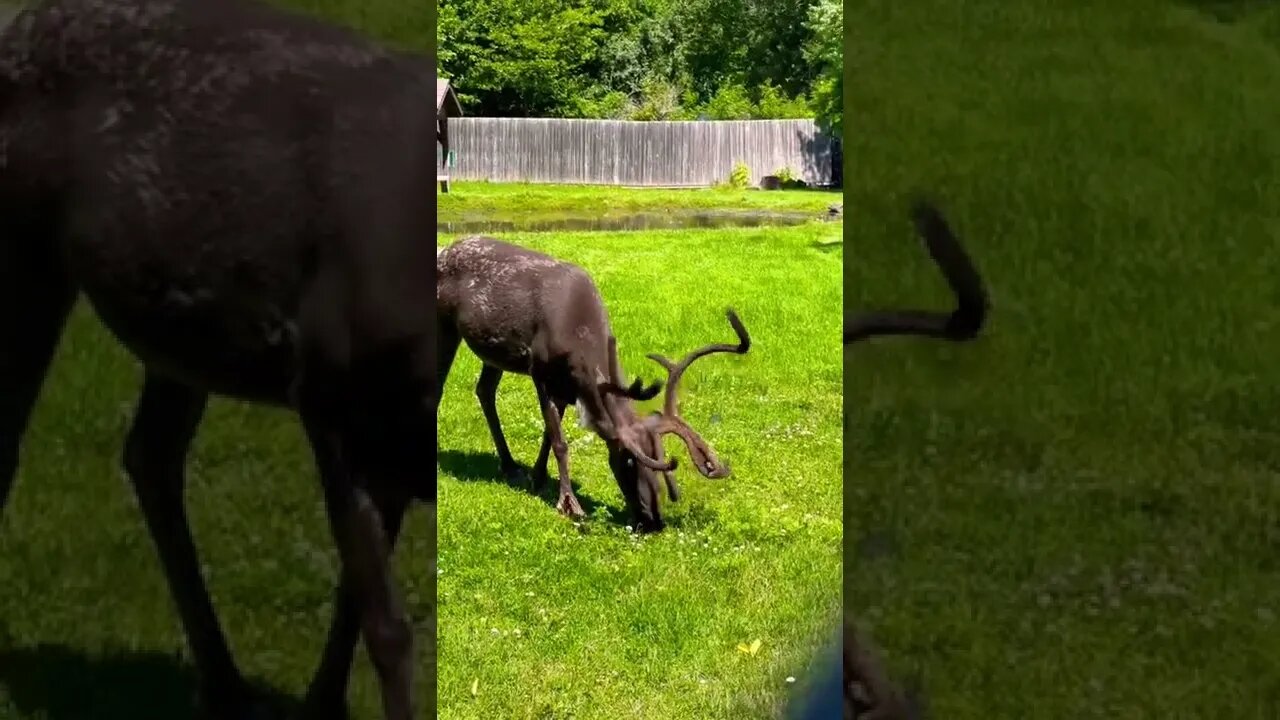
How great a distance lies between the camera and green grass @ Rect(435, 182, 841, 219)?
2.60 m

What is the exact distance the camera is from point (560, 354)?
14.2 ft

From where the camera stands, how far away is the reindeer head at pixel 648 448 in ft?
13.0

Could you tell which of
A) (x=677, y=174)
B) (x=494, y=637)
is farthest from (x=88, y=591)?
(x=677, y=174)

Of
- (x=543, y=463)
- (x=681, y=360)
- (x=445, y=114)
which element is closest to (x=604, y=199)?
(x=445, y=114)

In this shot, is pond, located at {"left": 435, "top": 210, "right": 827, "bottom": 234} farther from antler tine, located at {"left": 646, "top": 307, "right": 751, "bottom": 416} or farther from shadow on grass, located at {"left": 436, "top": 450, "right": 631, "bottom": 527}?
shadow on grass, located at {"left": 436, "top": 450, "right": 631, "bottom": 527}

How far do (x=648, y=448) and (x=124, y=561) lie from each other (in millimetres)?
2465

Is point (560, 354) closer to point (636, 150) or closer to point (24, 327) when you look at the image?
point (636, 150)

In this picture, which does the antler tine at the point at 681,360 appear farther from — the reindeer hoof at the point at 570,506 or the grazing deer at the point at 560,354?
the reindeer hoof at the point at 570,506

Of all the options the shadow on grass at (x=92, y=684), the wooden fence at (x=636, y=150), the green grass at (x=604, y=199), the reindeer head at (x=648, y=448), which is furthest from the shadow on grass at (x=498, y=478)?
the shadow on grass at (x=92, y=684)

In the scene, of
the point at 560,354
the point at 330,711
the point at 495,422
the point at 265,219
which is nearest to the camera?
the point at 265,219

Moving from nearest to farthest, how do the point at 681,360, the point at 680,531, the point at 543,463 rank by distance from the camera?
1. the point at 680,531
2. the point at 681,360
3. the point at 543,463

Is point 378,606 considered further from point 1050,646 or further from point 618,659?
point 1050,646

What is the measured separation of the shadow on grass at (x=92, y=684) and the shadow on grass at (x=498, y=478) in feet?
7.75

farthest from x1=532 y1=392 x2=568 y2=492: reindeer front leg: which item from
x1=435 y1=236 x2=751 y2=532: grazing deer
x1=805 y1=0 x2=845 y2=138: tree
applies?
x1=805 y1=0 x2=845 y2=138: tree
